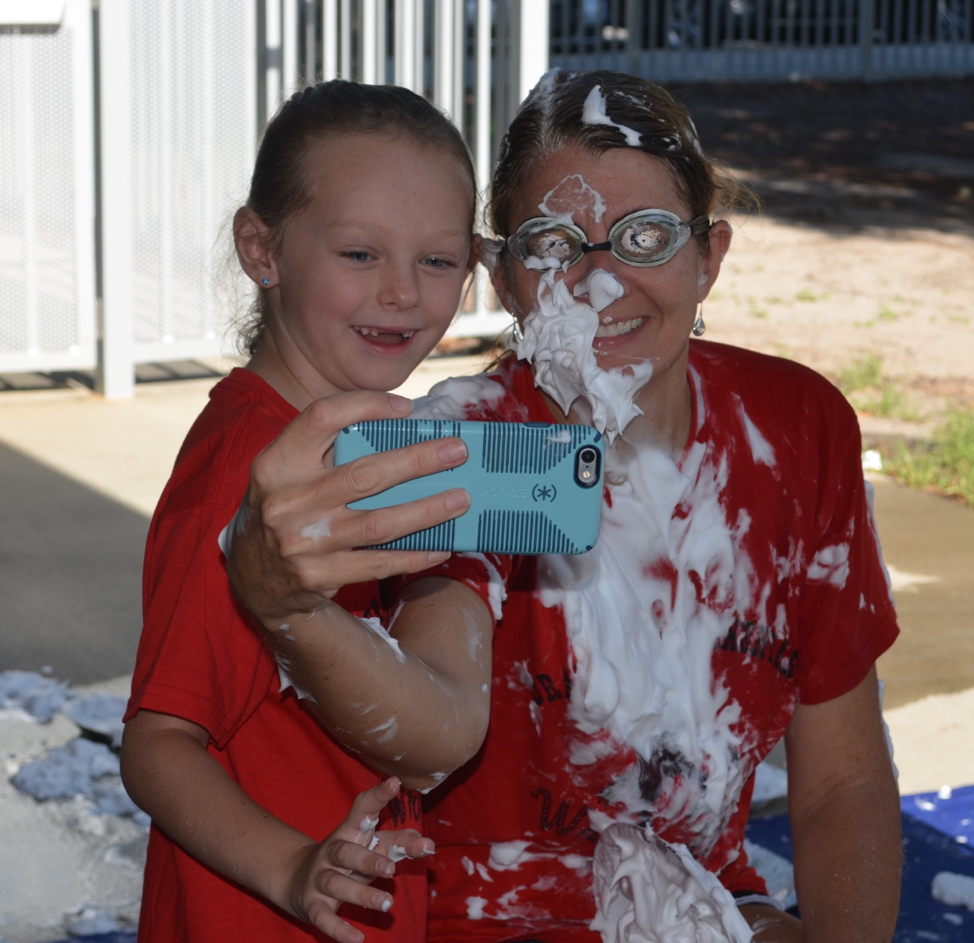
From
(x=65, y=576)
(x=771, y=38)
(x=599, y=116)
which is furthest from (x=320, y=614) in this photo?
(x=771, y=38)

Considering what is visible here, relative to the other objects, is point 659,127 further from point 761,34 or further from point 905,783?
point 761,34

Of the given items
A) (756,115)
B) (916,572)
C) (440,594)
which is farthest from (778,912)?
(756,115)

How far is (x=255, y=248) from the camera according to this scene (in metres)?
2.05

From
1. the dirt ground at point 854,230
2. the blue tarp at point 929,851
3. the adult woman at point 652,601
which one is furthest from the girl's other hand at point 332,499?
the dirt ground at point 854,230

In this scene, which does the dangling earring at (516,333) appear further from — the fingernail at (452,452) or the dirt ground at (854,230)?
the dirt ground at (854,230)

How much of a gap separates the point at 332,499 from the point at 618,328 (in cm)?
82

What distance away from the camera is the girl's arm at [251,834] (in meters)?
1.42

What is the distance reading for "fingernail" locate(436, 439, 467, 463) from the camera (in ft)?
4.33

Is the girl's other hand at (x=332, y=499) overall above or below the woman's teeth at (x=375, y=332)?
below

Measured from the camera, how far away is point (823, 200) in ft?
43.9

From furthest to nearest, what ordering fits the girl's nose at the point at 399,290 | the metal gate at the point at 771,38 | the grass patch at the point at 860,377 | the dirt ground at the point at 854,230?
the metal gate at the point at 771,38 → the dirt ground at the point at 854,230 → the grass patch at the point at 860,377 → the girl's nose at the point at 399,290

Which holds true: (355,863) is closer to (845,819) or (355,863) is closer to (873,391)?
(845,819)

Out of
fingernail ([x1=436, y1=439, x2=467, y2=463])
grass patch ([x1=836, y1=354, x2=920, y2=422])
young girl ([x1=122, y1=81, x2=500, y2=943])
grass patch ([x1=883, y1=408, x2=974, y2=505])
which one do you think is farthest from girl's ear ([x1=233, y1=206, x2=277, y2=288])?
grass patch ([x1=836, y1=354, x2=920, y2=422])

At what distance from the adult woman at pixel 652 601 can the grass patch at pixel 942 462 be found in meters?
3.88
